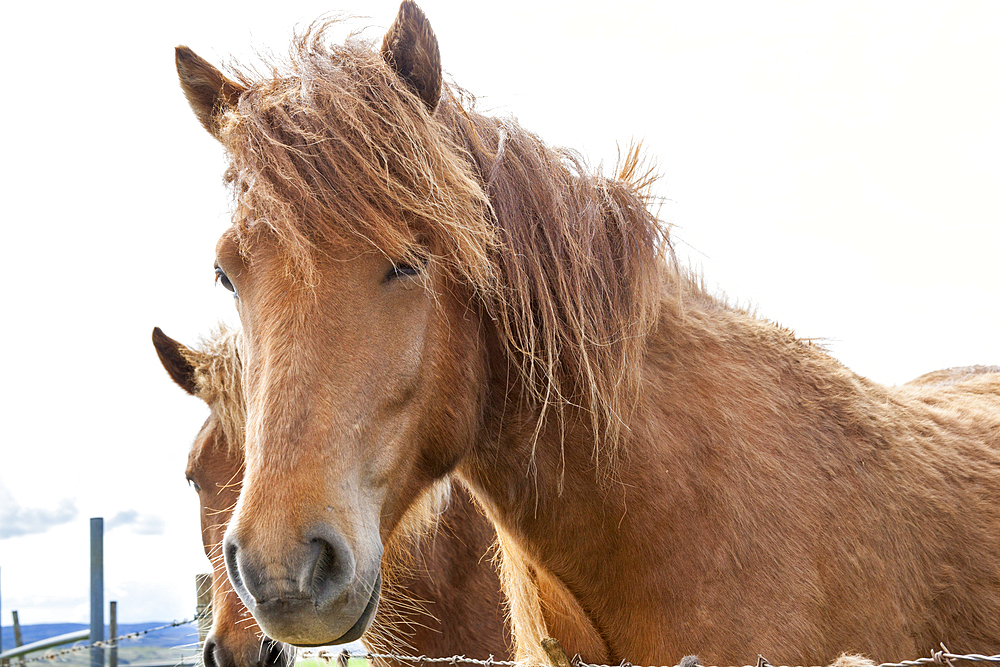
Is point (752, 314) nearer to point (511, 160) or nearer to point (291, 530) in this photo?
point (511, 160)

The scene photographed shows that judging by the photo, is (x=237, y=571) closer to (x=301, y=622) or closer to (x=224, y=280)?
(x=301, y=622)

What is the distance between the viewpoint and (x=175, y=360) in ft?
14.3

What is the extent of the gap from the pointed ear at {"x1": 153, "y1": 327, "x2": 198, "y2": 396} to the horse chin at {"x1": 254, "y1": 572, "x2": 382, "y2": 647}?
323 cm

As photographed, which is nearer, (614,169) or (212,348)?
(614,169)

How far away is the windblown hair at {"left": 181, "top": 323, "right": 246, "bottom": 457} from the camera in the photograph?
3.72 metres

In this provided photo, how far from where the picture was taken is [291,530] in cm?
138

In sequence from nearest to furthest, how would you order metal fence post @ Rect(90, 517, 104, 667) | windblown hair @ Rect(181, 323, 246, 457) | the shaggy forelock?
the shaggy forelock
windblown hair @ Rect(181, 323, 246, 457)
metal fence post @ Rect(90, 517, 104, 667)

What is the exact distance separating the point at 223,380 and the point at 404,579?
1.55 m

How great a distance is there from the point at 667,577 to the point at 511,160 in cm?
126

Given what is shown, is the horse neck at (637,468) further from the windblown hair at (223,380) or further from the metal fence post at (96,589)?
the metal fence post at (96,589)

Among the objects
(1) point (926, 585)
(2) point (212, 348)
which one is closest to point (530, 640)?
(1) point (926, 585)

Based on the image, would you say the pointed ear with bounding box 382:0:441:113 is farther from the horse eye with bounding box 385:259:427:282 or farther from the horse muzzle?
the horse muzzle

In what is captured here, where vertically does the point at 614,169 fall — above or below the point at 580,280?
above

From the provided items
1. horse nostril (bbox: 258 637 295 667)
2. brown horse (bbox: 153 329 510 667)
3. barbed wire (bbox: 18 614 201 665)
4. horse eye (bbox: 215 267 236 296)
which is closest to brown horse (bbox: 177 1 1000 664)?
horse eye (bbox: 215 267 236 296)
